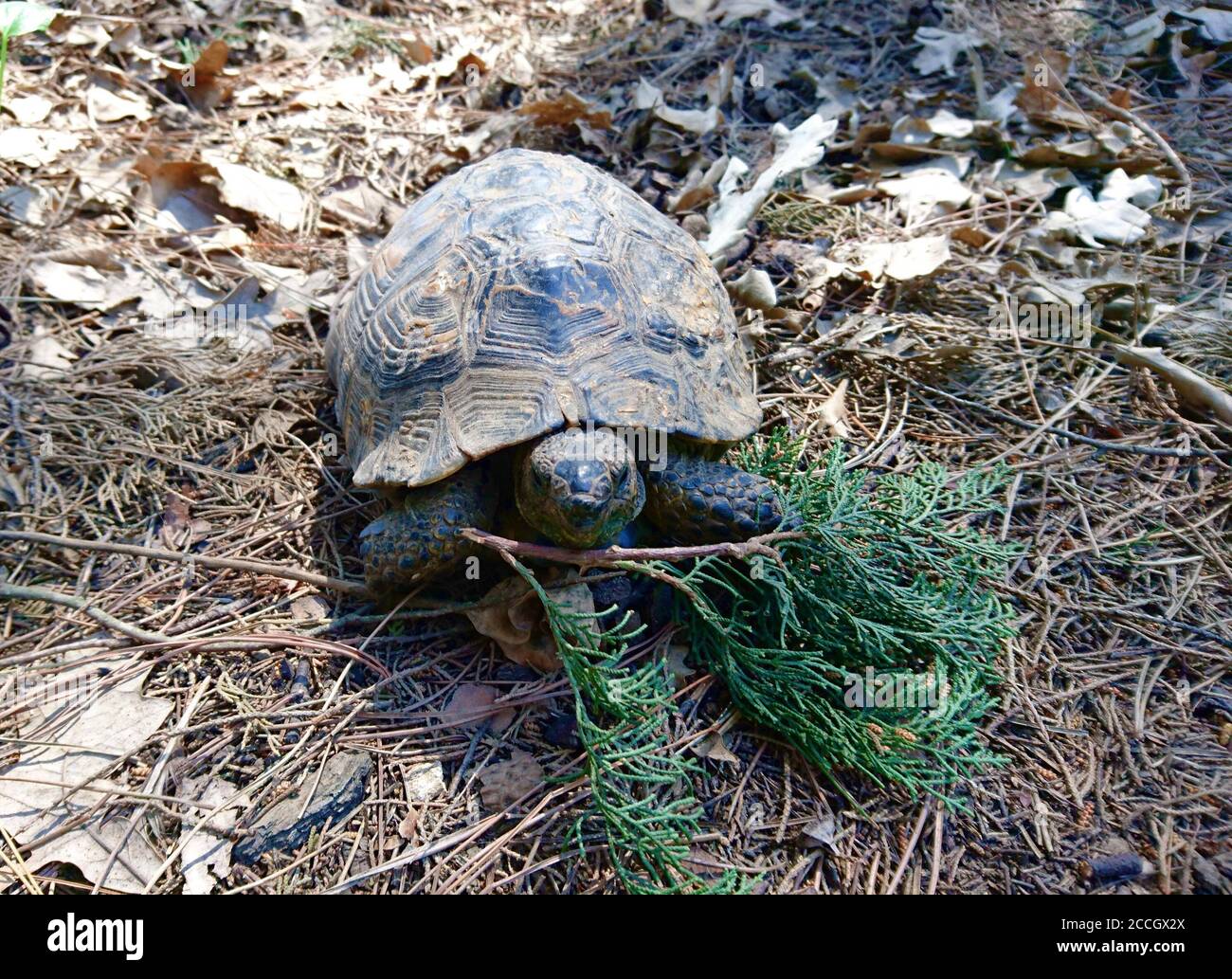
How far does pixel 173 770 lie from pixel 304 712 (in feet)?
1.40

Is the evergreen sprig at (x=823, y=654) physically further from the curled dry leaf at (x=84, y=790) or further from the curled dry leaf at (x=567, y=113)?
the curled dry leaf at (x=567, y=113)

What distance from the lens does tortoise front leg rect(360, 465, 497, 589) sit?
2.99m

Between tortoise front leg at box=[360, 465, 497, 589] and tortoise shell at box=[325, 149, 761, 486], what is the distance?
0.14 m

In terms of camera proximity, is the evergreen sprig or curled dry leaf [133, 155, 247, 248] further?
curled dry leaf [133, 155, 247, 248]

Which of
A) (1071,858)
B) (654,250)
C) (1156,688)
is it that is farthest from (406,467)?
(1156,688)

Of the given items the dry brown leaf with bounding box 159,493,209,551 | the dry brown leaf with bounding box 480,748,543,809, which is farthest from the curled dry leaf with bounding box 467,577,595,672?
the dry brown leaf with bounding box 159,493,209,551

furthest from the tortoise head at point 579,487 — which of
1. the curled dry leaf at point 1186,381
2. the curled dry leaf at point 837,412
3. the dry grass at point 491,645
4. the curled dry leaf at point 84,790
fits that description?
the curled dry leaf at point 1186,381

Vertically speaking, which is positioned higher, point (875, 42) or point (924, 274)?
point (875, 42)

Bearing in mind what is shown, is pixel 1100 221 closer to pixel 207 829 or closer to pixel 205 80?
pixel 207 829

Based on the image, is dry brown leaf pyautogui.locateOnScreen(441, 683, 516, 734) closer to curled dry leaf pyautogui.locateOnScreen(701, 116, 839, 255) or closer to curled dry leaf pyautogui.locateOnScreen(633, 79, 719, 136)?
curled dry leaf pyautogui.locateOnScreen(701, 116, 839, 255)

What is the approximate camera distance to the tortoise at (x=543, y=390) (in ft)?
9.55

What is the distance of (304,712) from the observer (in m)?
2.85

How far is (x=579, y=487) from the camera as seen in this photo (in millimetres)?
2684
